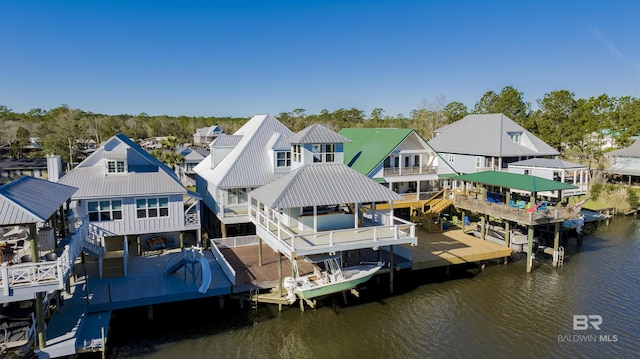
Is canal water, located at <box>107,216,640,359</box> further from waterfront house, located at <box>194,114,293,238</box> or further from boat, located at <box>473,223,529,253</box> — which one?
waterfront house, located at <box>194,114,293,238</box>

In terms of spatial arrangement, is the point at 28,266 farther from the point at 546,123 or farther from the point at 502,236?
the point at 546,123

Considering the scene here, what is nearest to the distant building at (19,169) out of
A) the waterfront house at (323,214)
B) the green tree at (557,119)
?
the waterfront house at (323,214)

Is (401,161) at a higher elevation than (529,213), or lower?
higher

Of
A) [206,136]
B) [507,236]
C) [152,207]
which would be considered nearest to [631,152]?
[507,236]

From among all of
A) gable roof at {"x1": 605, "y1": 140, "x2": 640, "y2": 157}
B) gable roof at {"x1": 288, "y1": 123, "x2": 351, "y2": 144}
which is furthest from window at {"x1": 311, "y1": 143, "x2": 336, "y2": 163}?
gable roof at {"x1": 605, "y1": 140, "x2": 640, "y2": 157}

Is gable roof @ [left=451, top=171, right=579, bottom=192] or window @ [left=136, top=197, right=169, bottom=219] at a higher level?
gable roof @ [left=451, top=171, right=579, bottom=192]

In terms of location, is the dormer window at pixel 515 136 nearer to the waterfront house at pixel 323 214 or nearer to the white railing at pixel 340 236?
the waterfront house at pixel 323 214

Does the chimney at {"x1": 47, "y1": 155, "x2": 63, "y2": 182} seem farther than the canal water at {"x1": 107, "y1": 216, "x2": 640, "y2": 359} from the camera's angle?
Yes
